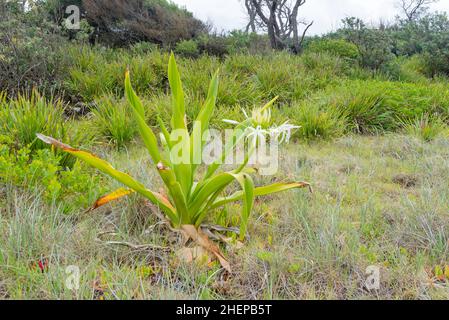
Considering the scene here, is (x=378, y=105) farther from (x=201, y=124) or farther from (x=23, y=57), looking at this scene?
(x=23, y=57)

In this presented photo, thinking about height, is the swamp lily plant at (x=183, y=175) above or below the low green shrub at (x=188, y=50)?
below

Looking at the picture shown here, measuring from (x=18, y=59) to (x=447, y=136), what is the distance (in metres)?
5.18

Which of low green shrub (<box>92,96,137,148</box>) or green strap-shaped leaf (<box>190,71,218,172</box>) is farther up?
green strap-shaped leaf (<box>190,71,218,172</box>)

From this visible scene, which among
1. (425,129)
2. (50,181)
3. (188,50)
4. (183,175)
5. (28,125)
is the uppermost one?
(188,50)

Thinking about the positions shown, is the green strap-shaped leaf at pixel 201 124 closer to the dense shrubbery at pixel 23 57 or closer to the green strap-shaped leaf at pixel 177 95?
the green strap-shaped leaf at pixel 177 95

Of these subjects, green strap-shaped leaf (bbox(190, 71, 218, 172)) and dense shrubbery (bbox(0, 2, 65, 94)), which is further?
dense shrubbery (bbox(0, 2, 65, 94))

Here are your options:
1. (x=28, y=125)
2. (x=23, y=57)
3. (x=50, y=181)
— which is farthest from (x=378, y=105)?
(x=23, y=57)

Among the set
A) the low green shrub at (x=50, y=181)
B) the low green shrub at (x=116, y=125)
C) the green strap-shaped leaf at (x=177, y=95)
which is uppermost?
the green strap-shaped leaf at (x=177, y=95)

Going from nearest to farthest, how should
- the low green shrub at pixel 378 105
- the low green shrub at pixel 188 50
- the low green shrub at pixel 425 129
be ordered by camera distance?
the low green shrub at pixel 425 129 < the low green shrub at pixel 378 105 < the low green shrub at pixel 188 50

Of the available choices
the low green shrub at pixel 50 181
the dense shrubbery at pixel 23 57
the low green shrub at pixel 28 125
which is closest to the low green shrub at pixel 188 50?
the dense shrubbery at pixel 23 57

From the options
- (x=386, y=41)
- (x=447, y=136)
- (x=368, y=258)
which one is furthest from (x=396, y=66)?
(x=368, y=258)

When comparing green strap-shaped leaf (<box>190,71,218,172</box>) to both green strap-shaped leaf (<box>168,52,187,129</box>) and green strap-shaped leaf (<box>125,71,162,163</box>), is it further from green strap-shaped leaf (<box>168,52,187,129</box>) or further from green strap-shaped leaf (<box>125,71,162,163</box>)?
green strap-shaped leaf (<box>125,71,162,163</box>)

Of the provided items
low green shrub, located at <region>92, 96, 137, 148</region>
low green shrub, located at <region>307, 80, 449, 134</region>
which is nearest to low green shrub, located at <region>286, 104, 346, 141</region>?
low green shrub, located at <region>307, 80, 449, 134</region>

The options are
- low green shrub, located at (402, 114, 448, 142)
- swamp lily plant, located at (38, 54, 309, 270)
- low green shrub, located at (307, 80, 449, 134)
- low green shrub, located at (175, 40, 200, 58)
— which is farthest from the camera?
low green shrub, located at (175, 40, 200, 58)
